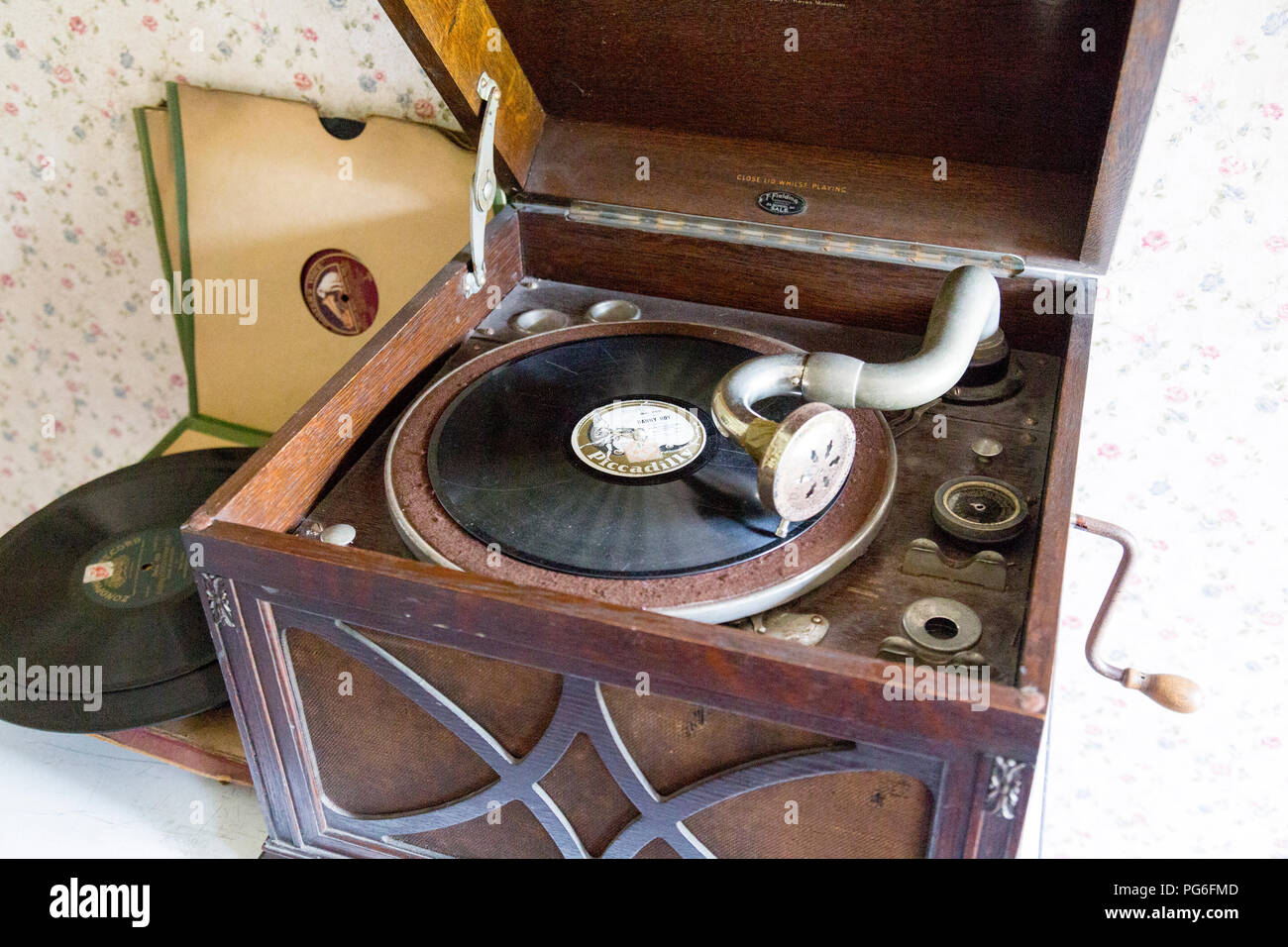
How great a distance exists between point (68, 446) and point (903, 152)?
187cm

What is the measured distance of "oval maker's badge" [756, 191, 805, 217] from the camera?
136 cm

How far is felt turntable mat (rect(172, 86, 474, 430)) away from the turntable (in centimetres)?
25

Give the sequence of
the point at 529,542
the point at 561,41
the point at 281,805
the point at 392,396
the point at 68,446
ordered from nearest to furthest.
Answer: the point at 529,542, the point at 281,805, the point at 392,396, the point at 561,41, the point at 68,446

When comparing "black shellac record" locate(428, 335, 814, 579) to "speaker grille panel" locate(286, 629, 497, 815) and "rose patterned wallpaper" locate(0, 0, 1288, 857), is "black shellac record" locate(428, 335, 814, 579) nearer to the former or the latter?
"speaker grille panel" locate(286, 629, 497, 815)

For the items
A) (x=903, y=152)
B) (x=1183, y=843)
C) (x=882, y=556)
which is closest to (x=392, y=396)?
(x=882, y=556)

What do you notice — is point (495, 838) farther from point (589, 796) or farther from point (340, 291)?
point (340, 291)

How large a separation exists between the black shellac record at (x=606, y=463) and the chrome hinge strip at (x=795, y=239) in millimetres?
167

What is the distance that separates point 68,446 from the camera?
2.26 meters

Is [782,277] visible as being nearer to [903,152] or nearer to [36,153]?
[903,152]

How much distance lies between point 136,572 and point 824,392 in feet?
3.19

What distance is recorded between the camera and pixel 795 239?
53.2 inches

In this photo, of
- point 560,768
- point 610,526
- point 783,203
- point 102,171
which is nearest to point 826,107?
point 783,203

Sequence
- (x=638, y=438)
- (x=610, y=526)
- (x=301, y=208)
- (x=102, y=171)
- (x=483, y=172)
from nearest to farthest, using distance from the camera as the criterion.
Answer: (x=610, y=526) < (x=638, y=438) < (x=483, y=172) < (x=301, y=208) < (x=102, y=171)

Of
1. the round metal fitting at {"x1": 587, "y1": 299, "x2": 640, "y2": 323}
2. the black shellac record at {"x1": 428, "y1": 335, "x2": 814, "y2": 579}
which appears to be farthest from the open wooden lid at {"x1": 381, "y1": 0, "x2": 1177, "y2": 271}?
the black shellac record at {"x1": 428, "y1": 335, "x2": 814, "y2": 579}
